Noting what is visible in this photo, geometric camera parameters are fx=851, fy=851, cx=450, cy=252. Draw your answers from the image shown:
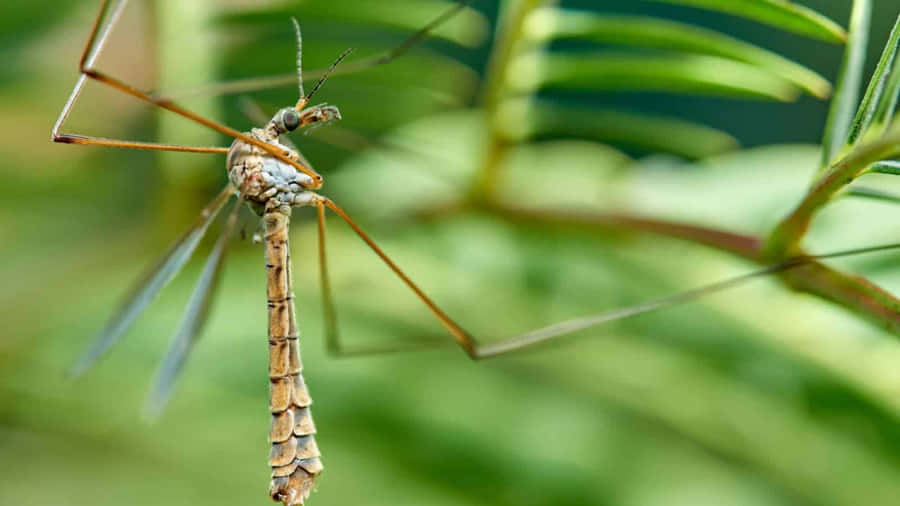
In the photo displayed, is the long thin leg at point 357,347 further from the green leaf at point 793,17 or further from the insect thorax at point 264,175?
the green leaf at point 793,17

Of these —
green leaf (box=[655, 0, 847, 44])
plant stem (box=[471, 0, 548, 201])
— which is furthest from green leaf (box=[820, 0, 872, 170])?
plant stem (box=[471, 0, 548, 201])

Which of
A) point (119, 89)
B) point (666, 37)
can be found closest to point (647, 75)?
point (666, 37)

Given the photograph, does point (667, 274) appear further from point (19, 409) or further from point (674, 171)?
point (19, 409)

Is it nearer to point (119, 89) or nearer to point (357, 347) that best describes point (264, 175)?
point (119, 89)

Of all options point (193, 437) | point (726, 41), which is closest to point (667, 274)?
point (726, 41)

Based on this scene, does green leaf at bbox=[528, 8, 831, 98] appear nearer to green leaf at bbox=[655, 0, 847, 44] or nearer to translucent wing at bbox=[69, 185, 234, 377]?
green leaf at bbox=[655, 0, 847, 44]
